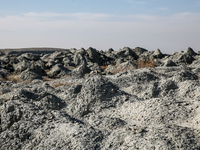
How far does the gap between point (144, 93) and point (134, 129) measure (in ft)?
8.93

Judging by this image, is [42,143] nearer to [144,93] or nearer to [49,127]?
[49,127]

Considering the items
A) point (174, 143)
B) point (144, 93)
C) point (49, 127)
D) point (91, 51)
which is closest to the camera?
point (174, 143)

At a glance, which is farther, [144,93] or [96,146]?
[144,93]

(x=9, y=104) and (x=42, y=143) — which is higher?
(x=9, y=104)

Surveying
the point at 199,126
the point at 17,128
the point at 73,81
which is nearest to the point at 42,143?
the point at 17,128

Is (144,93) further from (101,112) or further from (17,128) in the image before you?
(17,128)

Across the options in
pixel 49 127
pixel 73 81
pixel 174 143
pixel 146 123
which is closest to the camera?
pixel 174 143

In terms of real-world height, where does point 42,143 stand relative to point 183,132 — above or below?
below

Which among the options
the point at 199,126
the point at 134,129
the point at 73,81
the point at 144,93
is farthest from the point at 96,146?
the point at 73,81

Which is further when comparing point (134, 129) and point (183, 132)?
point (134, 129)

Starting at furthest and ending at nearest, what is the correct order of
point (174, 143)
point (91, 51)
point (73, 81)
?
point (91, 51), point (73, 81), point (174, 143)

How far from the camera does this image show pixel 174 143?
131 inches

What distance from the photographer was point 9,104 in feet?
16.0

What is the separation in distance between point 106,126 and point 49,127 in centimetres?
94
